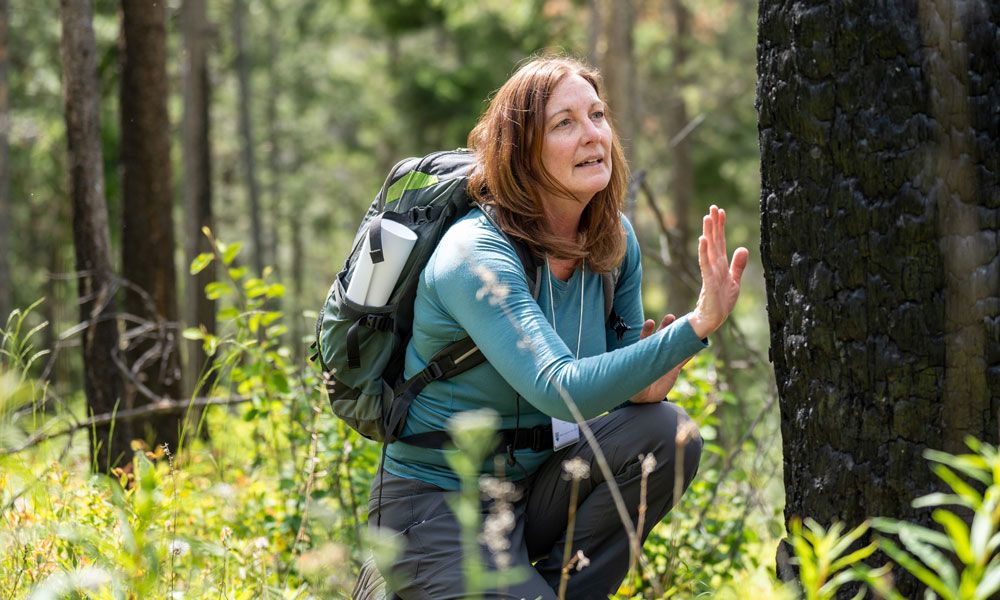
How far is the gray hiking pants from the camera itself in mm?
2521

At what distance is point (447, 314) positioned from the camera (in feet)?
8.07

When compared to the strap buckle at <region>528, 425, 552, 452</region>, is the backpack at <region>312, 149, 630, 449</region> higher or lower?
higher

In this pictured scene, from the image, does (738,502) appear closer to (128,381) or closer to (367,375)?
(367,375)

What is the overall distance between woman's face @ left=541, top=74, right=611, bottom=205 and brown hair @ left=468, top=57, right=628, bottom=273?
0.02 m

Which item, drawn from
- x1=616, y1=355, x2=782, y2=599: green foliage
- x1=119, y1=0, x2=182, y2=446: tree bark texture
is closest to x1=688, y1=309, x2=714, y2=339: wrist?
x1=616, y1=355, x2=782, y2=599: green foliage

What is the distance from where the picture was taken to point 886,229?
6.09 feet

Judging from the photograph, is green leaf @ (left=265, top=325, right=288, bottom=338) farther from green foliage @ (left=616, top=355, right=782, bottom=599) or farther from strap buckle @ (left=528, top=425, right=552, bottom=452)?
green foliage @ (left=616, top=355, right=782, bottom=599)

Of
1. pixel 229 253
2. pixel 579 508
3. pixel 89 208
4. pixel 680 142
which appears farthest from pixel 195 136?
pixel 579 508

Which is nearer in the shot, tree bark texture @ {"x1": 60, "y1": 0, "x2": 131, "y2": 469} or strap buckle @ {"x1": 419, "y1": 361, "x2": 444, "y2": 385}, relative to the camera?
strap buckle @ {"x1": 419, "y1": 361, "x2": 444, "y2": 385}

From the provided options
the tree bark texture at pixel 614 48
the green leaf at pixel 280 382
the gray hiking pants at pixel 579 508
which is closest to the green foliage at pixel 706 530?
the gray hiking pants at pixel 579 508

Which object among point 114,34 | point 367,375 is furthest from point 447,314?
point 114,34

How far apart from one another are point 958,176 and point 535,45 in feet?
45.3

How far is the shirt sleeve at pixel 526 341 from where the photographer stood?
2.15 m

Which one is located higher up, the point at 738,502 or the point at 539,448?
the point at 539,448
